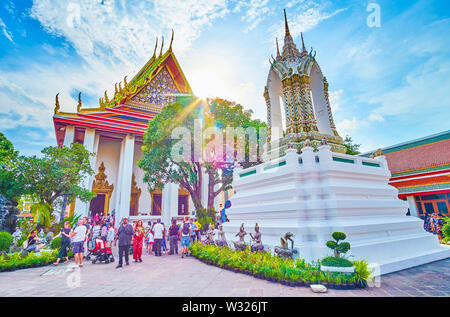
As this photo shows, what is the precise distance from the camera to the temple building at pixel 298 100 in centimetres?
825

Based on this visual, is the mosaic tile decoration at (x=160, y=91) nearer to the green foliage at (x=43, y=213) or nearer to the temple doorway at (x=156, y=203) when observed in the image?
the temple doorway at (x=156, y=203)

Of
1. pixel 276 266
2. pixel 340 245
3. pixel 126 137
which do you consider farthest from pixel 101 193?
pixel 340 245

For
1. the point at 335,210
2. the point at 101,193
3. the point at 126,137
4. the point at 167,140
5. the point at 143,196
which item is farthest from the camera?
the point at 143,196

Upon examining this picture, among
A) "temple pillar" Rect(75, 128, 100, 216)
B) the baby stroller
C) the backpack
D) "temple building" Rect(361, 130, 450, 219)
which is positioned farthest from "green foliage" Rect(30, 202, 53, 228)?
"temple building" Rect(361, 130, 450, 219)

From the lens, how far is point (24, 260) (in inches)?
262

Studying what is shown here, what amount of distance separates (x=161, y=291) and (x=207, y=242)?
4.40 m

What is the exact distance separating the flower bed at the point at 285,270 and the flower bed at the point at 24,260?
5.29 metres

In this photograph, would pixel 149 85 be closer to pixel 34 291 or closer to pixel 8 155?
pixel 8 155

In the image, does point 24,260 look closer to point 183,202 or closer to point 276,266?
point 276,266

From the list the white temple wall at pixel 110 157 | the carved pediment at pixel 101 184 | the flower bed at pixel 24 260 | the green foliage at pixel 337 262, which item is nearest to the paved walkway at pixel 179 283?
the flower bed at pixel 24 260

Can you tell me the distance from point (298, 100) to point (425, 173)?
11818 millimetres

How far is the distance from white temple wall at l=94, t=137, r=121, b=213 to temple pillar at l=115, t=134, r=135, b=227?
6.44 feet
